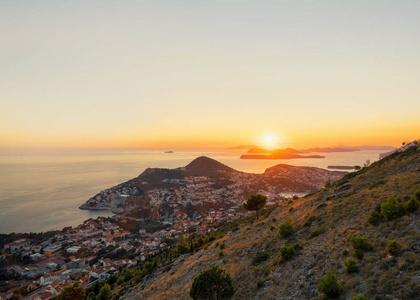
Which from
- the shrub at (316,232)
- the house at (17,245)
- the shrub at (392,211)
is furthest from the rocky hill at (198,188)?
the shrub at (392,211)

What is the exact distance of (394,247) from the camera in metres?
9.41

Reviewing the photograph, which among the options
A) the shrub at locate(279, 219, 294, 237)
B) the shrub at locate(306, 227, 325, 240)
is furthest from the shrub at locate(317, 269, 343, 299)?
the shrub at locate(279, 219, 294, 237)

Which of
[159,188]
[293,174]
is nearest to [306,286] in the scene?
[159,188]

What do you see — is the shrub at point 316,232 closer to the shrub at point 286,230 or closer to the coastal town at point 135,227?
the shrub at point 286,230

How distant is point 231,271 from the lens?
17.1 metres

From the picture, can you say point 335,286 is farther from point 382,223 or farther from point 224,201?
point 224,201

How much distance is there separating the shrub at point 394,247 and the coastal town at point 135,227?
177 ft

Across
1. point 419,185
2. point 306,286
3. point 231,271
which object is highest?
A: point 419,185

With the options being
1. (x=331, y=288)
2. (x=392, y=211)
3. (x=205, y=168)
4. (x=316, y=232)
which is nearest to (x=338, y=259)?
(x=331, y=288)

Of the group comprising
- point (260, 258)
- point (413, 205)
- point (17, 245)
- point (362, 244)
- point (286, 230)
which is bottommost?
point (17, 245)

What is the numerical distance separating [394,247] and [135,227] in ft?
317

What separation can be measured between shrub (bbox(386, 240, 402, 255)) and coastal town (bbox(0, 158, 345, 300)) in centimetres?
5396

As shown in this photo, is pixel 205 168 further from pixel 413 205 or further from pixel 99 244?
pixel 413 205

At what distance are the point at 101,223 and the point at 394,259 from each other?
3963 inches
